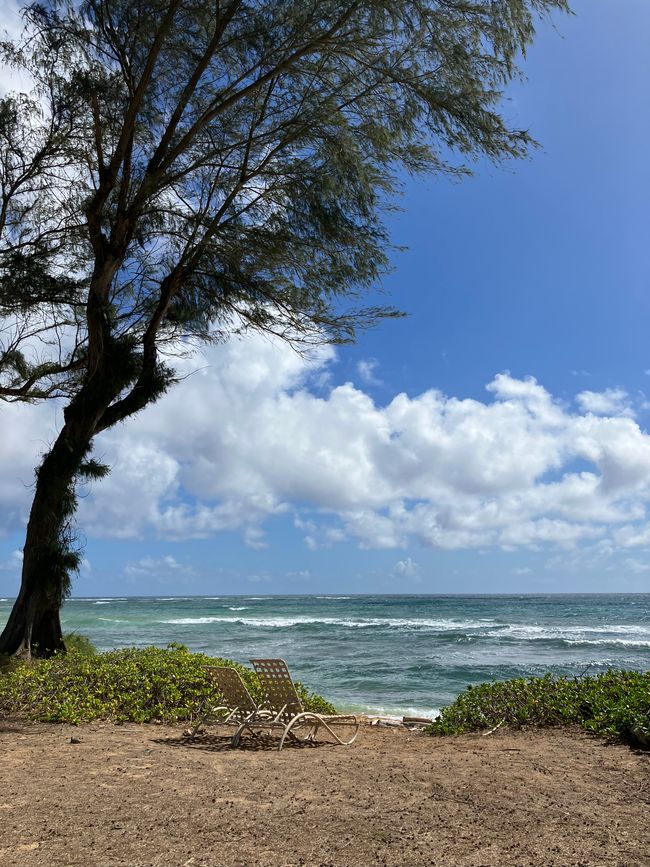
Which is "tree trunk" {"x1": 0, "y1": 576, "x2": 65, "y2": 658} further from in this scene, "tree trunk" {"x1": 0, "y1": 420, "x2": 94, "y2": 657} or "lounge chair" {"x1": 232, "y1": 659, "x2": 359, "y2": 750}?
"lounge chair" {"x1": 232, "y1": 659, "x2": 359, "y2": 750}

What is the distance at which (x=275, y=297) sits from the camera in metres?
8.95

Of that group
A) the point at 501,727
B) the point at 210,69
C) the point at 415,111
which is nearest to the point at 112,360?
the point at 210,69

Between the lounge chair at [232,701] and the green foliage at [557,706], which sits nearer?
the green foliage at [557,706]

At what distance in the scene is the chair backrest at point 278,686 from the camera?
6020mm

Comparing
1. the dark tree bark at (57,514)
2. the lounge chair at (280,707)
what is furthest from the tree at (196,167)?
the lounge chair at (280,707)

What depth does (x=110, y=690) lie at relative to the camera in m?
7.01

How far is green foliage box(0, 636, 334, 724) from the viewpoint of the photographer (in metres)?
6.61

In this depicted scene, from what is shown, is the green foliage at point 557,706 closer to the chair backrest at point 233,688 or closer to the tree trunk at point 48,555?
the chair backrest at point 233,688

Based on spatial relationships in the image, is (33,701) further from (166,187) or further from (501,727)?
(166,187)

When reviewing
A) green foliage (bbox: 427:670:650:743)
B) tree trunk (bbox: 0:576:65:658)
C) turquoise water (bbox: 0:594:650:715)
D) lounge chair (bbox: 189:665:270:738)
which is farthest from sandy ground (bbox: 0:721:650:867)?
turquoise water (bbox: 0:594:650:715)

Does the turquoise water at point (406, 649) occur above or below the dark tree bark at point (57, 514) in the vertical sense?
below

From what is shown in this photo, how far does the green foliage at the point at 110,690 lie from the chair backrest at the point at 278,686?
1.12 meters

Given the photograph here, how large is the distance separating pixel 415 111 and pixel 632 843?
269 inches

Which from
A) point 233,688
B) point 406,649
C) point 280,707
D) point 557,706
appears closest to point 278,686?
point 280,707
